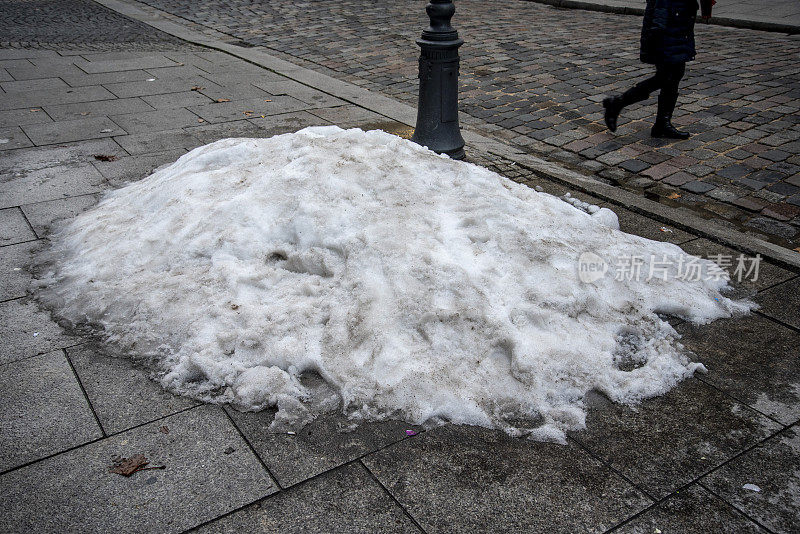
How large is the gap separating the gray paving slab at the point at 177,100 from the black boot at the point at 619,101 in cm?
463

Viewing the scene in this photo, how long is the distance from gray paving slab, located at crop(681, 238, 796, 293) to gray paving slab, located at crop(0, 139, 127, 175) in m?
5.09

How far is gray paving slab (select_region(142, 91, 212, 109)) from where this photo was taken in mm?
7793

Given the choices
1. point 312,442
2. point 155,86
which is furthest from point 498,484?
point 155,86

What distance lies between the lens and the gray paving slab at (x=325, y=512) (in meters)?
2.43

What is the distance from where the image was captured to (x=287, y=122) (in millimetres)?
7211

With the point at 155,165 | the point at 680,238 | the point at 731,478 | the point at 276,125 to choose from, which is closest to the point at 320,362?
the point at 731,478

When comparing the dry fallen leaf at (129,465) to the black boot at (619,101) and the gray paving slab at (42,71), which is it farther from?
the gray paving slab at (42,71)

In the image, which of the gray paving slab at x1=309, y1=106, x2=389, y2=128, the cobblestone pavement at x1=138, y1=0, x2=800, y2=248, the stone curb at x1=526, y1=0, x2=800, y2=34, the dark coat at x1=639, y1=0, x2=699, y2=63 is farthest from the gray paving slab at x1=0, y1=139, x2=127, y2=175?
the stone curb at x1=526, y1=0, x2=800, y2=34

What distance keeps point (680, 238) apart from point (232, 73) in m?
6.80

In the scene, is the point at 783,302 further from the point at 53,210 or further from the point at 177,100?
the point at 177,100

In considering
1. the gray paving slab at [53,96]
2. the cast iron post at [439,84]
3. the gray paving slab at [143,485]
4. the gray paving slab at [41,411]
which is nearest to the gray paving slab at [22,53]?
the gray paving slab at [53,96]

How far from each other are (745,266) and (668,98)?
275 cm

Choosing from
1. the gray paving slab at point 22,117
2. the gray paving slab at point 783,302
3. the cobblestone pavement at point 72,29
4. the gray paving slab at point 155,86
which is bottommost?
the gray paving slab at point 783,302

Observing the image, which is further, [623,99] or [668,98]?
[623,99]
